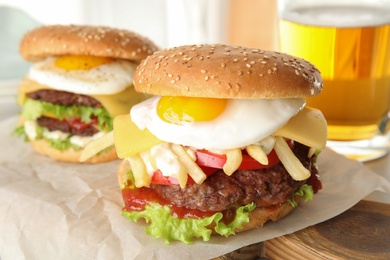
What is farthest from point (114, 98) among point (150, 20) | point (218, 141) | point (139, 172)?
point (150, 20)

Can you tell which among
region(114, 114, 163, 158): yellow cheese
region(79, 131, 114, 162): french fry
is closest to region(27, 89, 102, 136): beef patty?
region(79, 131, 114, 162): french fry

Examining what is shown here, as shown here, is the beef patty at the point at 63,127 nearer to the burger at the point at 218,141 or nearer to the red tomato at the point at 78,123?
the red tomato at the point at 78,123

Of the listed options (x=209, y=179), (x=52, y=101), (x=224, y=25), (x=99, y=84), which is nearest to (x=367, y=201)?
(x=209, y=179)

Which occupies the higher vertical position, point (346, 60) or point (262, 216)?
point (346, 60)

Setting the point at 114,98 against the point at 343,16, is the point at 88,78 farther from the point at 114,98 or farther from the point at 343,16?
the point at 343,16

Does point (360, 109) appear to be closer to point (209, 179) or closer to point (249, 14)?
point (209, 179)

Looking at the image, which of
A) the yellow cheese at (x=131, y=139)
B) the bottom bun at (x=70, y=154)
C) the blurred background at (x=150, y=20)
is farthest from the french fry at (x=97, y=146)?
the blurred background at (x=150, y=20)

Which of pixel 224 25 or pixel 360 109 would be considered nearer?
pixel 360 109

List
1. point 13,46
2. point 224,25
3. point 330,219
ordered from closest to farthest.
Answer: point 330,219
point 13,46
point 224,25
